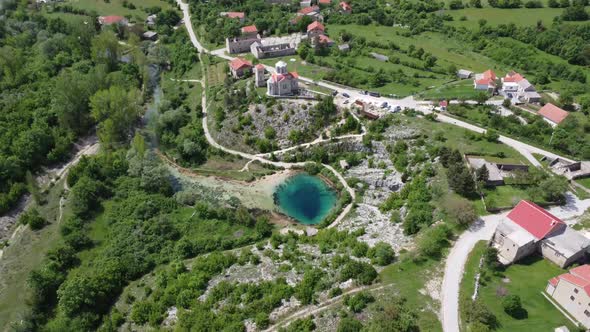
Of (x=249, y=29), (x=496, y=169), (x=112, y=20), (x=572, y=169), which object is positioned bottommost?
(x=572, y=169)

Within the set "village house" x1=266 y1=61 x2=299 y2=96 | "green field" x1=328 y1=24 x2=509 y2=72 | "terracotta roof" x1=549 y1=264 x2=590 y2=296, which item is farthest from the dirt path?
"green field" x1=328 y1=24 x2=509 y2=72

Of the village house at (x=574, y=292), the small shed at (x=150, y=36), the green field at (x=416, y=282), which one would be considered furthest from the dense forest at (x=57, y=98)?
the village house at (x=574, y=292)

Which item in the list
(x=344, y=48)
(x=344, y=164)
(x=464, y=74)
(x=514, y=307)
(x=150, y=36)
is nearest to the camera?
(x=514, y=307)

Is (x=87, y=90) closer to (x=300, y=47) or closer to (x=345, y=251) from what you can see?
(x=300, y=47)

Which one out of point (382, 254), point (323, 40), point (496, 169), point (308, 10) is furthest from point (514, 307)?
point (308, 10)

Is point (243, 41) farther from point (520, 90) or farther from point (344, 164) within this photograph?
point (520, 90)

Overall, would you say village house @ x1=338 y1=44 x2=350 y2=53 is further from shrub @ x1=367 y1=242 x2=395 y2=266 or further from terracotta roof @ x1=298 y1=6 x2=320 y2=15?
shrub @ x1=367 y1=242 x2=395 y2=266
